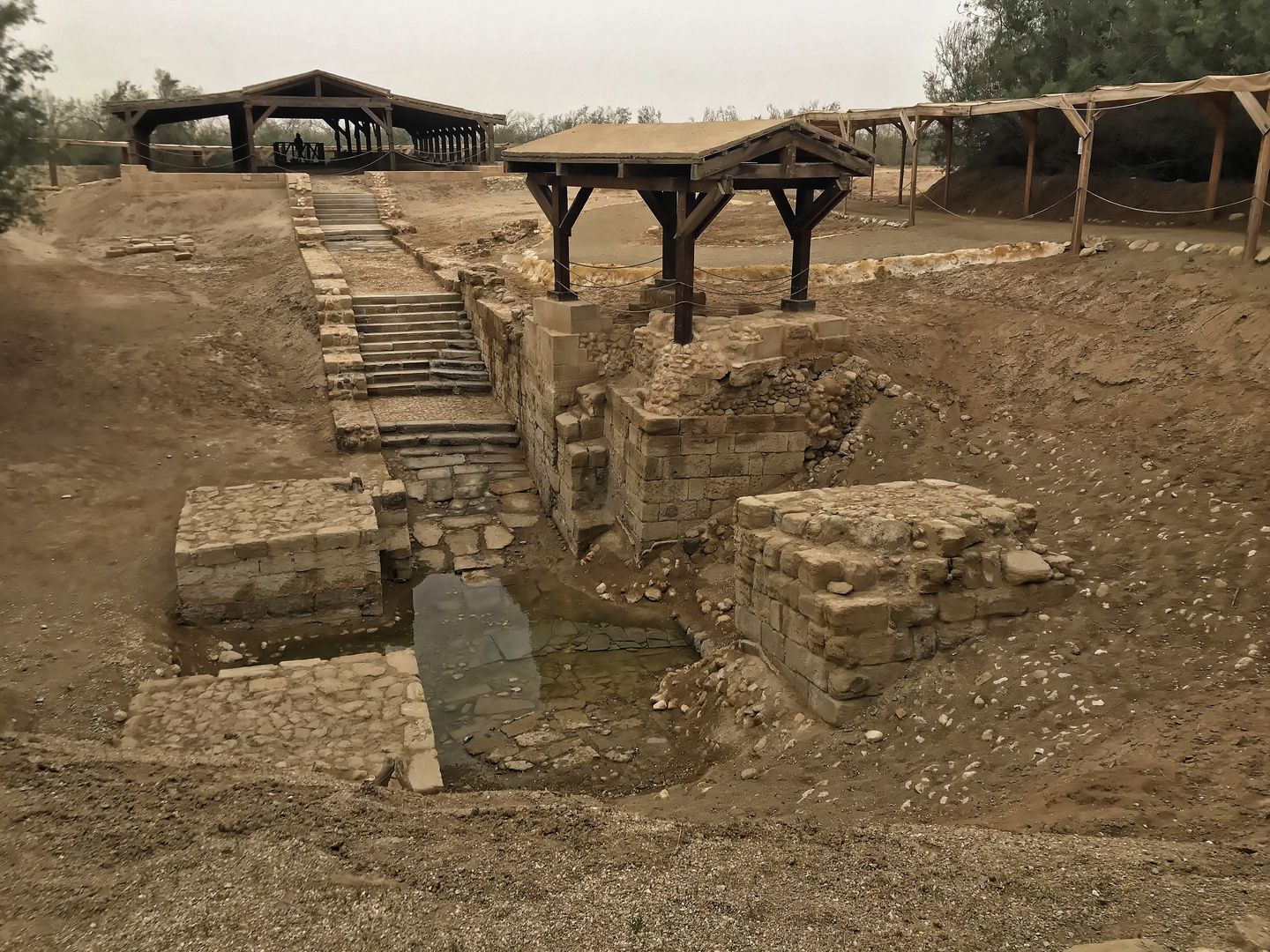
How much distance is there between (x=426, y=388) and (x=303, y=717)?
7363mm

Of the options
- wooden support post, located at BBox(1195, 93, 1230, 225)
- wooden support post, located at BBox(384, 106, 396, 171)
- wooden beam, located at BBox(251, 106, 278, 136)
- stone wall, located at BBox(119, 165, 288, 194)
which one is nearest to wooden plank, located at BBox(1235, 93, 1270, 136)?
wooden support post, located at BBox(1195, 93, 1230, 225)

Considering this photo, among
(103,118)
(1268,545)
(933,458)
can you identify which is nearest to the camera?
(1268,545)

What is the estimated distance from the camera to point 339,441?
1095cm

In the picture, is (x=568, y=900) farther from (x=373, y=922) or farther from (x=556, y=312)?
(x=556, y=312)

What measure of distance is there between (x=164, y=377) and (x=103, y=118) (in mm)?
37400

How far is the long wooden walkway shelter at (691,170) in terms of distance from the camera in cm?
850

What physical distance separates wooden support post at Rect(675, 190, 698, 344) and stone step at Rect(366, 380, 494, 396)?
470cm

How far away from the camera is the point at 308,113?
80.3 feet

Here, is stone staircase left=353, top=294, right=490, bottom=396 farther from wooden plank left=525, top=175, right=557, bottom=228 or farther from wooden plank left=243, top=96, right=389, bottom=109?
wooden plank left=243, top=96, right=389, bottom=109

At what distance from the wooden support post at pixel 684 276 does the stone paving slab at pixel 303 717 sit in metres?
4.20

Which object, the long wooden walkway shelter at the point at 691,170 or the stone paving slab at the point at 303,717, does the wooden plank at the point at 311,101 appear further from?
the stone paving slab at the point at 303,717

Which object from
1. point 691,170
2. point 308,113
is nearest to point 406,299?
point 691,170

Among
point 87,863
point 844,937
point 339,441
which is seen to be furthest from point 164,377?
point 844,937

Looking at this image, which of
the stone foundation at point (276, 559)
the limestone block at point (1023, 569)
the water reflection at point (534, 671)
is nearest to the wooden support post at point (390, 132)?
the stone foundation at point (276, 559)
